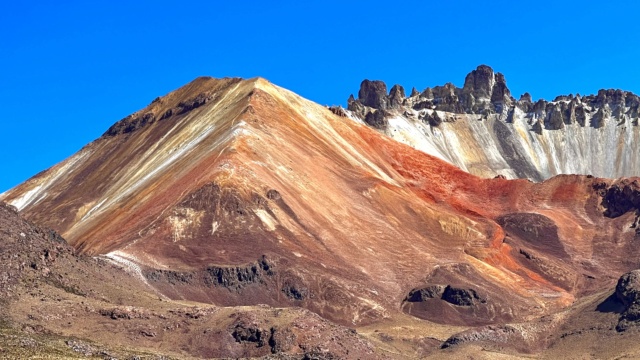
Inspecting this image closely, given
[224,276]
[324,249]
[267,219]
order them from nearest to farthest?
[224,276] → [324,249] → [267,219]

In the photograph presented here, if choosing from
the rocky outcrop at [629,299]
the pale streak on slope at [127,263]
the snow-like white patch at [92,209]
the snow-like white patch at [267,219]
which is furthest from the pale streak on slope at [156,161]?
the rocky outcrop at [629,299]

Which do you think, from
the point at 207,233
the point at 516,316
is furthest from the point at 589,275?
the point at 207,233

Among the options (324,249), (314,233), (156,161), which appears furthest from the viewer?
(156,161)

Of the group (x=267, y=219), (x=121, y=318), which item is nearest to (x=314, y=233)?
(x=267, y=219)

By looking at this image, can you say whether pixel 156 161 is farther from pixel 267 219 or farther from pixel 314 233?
pixel 314 233

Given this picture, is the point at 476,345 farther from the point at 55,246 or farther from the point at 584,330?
the point at 55,246

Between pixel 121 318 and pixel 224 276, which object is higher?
pixel 224 276

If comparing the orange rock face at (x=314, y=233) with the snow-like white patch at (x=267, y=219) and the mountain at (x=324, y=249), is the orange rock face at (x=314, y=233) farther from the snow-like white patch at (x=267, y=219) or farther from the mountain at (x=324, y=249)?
the mountain at (x=324, y=249)
